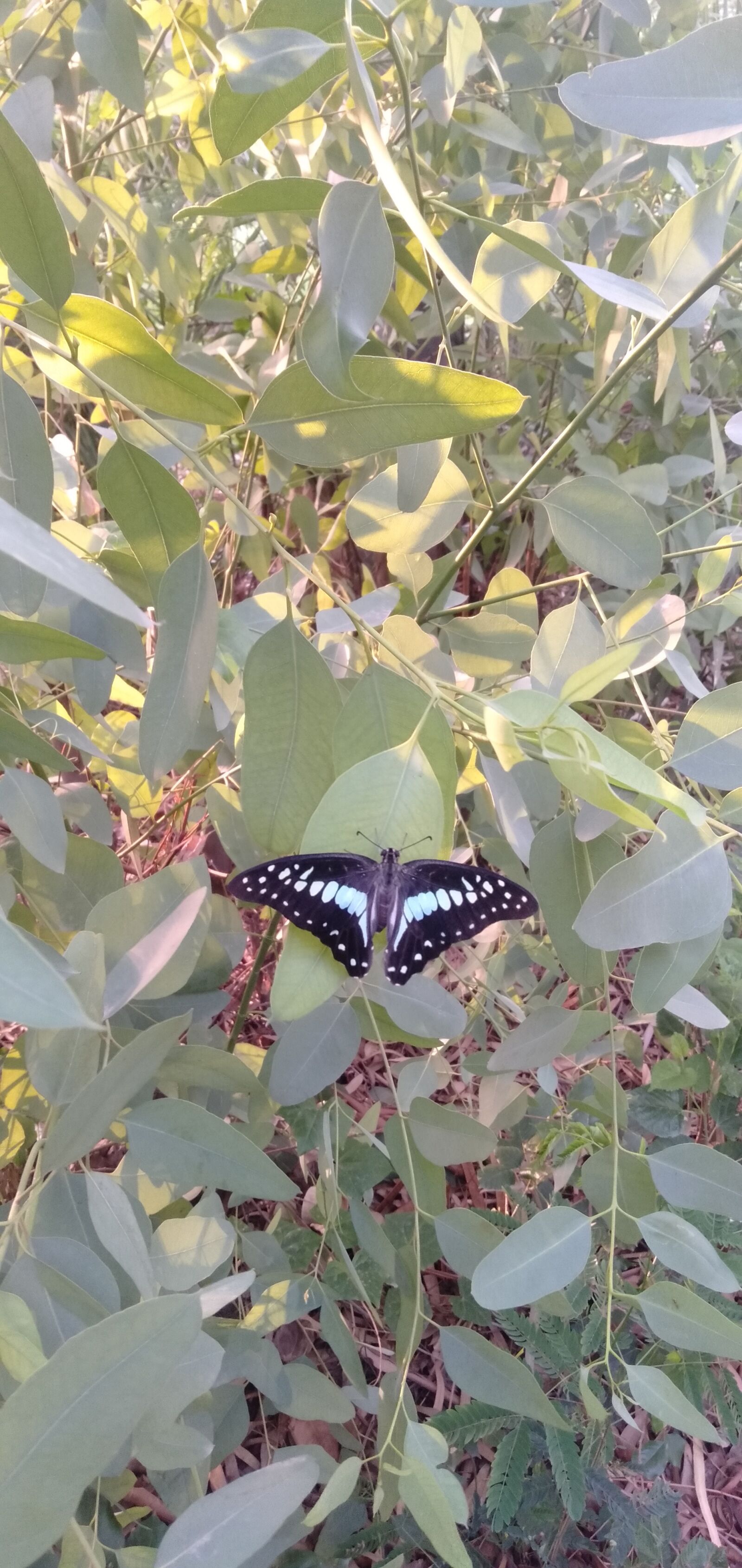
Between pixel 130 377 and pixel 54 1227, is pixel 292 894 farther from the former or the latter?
pixel 130 377

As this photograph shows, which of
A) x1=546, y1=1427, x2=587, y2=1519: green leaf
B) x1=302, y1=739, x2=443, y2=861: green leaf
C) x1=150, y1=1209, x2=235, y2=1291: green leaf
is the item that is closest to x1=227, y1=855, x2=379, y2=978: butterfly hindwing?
x1=302, y1=739, x2=443, y2=861: green leaf

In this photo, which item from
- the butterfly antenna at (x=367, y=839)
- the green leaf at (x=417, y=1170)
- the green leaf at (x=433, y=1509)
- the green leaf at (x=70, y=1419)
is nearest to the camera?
the green leaf at (x=70, y=1419)

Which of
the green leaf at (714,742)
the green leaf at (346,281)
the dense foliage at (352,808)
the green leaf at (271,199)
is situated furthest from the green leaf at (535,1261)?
the green leaf at (271,199)

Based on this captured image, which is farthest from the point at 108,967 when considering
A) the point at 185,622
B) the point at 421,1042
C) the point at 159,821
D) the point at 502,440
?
the point at 502,440

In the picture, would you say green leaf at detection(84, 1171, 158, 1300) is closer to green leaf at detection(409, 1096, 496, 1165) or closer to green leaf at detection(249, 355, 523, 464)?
green leaf at detection(409, 1096, 496, 1165)

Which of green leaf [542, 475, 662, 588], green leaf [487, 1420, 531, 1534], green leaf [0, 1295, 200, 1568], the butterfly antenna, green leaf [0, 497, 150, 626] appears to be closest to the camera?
green leaf [0, 497, 150, 626]

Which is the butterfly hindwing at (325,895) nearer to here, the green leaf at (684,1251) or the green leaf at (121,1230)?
the green leaf at (121,1230)

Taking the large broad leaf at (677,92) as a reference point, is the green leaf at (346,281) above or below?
below

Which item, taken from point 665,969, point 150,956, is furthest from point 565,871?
point 150,956
